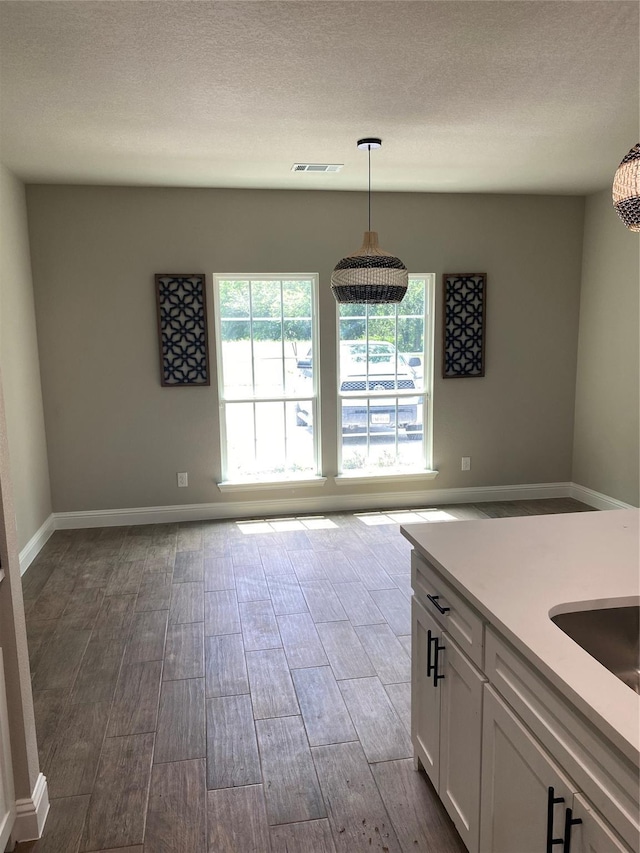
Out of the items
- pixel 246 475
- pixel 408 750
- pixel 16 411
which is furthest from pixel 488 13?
pixel 246 475

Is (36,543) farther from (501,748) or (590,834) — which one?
(590,834)

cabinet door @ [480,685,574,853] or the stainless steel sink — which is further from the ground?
the stainless steel sink

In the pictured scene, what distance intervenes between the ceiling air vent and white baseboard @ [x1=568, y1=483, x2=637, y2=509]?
3.53m

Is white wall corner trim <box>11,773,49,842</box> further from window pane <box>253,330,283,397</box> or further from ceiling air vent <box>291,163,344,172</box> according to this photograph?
ceiling air vent <box>291,163,344,172</box>

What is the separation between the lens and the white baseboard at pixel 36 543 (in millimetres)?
4242

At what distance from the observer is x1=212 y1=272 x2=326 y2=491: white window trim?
5.17m

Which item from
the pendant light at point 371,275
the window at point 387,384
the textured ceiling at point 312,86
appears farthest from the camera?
the window at point 387,384

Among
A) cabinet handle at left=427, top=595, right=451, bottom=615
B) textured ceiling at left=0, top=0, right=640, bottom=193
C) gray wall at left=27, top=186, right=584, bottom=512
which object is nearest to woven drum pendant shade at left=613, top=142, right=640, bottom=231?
textured ceiling at left=0, top=0, right=640, bottom=193

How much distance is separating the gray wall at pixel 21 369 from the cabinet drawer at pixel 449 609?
301 centimetres

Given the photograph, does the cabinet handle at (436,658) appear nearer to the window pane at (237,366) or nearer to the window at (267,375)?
the window at (267,375)

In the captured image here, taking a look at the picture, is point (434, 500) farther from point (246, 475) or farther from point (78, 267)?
point (78, 267)

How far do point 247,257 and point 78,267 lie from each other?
134cm

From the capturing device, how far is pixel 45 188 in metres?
4.75

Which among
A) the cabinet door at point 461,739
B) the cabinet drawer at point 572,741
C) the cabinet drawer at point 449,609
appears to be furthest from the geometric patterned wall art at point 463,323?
the cabinet drawer at point 572,741
